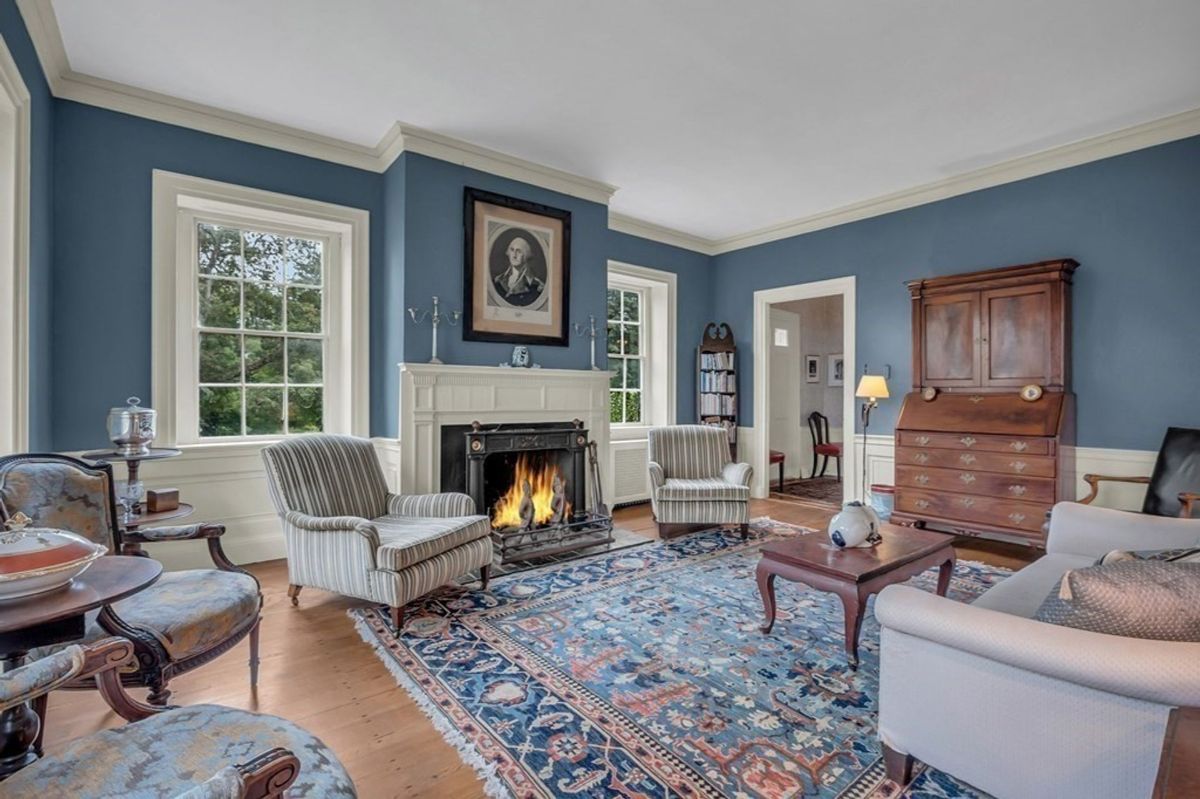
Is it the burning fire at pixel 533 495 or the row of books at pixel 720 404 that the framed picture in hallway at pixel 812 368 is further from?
the burning fire at pixel 533 495

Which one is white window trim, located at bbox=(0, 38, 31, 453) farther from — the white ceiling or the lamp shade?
the lamp shade

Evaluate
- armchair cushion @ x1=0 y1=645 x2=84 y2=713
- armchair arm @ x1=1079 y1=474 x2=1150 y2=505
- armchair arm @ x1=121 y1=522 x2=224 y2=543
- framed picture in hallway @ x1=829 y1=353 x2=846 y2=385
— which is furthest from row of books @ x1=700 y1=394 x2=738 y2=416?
armchair cushion @ x1=0 y1=645 x2=84 y2=713

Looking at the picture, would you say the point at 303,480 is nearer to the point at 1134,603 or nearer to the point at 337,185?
the point at 337,185

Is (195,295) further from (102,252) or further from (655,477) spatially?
(655,477)

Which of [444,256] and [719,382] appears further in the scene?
[719,382]

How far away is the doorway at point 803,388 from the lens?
5496mm

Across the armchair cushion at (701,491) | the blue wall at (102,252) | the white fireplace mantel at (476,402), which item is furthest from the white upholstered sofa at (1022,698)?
the blue wall at (102,252)

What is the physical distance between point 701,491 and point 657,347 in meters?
2.23

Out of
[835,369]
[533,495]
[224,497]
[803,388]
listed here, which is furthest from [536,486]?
[835,369]

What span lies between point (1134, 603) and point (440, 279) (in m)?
3.79

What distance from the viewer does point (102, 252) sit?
127 inches

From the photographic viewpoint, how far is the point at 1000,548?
4219 millimetres

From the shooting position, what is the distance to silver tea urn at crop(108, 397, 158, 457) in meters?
2.80

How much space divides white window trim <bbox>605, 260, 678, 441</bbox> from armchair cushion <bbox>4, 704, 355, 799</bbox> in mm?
4765
